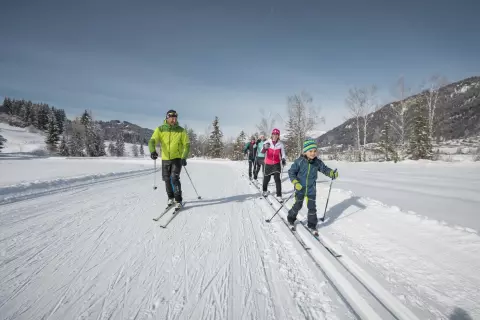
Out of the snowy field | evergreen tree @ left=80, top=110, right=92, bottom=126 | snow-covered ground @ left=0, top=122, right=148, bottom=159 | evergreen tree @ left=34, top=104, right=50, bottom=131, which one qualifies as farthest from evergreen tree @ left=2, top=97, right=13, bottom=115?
the snowy field

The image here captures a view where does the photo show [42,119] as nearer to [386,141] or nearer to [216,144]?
[216,144]

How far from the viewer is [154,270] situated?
2.95 metres

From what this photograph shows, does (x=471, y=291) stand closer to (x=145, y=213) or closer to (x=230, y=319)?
(x=230, y=319)

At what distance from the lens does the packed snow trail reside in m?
2.27

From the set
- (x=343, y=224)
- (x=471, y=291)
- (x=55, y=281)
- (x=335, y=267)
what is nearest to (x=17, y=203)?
(x=55, y=281)

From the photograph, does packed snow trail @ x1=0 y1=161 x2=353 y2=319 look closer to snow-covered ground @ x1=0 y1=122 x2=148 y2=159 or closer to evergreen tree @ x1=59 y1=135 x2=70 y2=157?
evergreen tree @ x1=59 y1=135 x2=70 y2=157

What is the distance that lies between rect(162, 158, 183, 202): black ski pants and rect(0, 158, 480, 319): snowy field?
2.25 ft

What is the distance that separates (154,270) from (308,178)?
3079 mm

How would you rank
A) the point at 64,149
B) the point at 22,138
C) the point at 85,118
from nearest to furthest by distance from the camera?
the point at 64,149, the point at 85,118, the point at 22,138

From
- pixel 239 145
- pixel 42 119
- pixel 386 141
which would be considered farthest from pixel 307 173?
pixel 42 119

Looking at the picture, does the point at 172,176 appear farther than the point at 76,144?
No

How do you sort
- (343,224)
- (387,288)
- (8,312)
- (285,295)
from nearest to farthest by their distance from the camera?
(8,312)
(285,295)
(387,288)
(343,224)

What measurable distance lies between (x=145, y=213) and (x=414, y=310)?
532 centimetres

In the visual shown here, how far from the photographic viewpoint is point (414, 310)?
236cm
